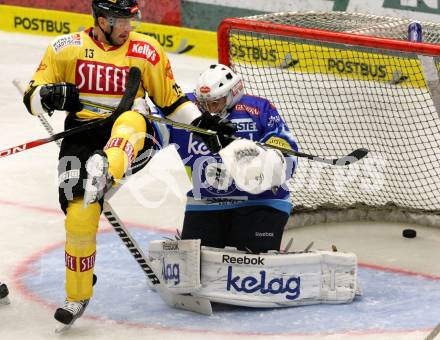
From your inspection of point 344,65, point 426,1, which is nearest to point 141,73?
point 344,65

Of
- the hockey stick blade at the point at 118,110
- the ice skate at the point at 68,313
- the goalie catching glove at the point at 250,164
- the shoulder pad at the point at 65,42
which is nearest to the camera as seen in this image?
the ice skate at the point at 68,313

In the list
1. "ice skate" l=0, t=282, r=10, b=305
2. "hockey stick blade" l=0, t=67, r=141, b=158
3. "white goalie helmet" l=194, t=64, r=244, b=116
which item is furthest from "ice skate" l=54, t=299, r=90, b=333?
"white goalie helmet" l=194, t=64, r=244, b=116

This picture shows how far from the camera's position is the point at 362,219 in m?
5.82

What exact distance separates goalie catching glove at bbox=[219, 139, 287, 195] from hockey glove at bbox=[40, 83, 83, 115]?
609 millimetres

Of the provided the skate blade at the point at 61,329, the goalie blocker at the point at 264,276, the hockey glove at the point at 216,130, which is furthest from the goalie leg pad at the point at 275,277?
the skate blade at the point at 61,329

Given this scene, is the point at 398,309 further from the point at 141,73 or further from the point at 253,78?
the point at 253,78

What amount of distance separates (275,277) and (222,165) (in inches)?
22.2

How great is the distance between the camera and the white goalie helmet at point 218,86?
463cm

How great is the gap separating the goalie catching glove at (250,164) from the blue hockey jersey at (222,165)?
0.22m

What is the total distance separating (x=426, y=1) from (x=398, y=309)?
13.9 feet

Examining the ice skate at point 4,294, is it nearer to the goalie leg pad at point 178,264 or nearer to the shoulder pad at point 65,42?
the goalie leg pad at point 178,264

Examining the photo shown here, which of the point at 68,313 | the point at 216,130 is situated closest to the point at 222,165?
the point at 216,130

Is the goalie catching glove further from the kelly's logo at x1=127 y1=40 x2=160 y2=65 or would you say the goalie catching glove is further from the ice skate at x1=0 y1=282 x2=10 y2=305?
the ice skate at x1=0 y1=282 x2=10 y2=305

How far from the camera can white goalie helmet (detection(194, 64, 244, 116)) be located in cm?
463
